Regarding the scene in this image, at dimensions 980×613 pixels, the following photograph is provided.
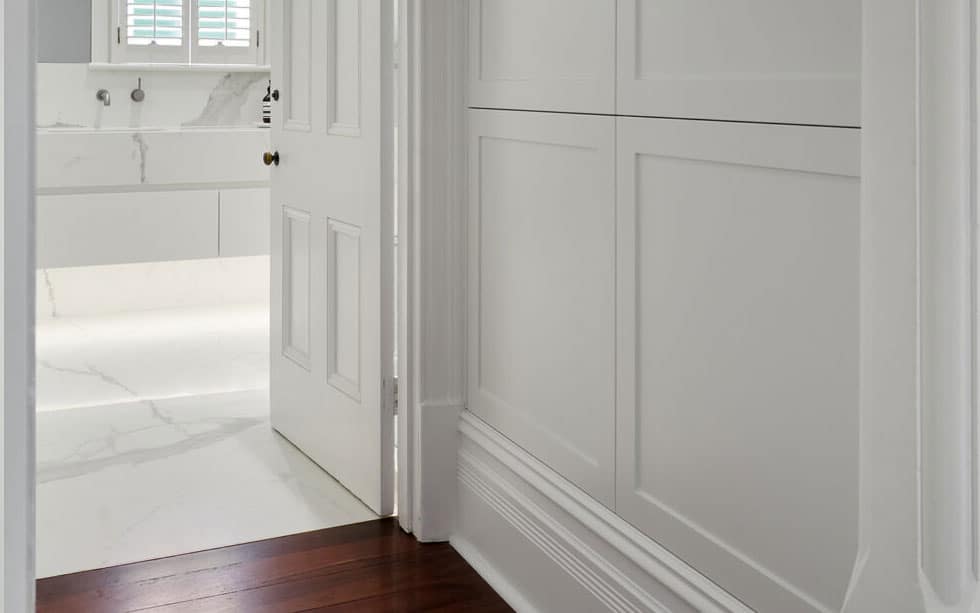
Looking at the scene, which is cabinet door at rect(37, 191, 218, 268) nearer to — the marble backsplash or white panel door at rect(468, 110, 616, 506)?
the marble backsplash

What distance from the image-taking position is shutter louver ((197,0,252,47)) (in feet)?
17.0

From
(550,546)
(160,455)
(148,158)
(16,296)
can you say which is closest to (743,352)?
(550,546)

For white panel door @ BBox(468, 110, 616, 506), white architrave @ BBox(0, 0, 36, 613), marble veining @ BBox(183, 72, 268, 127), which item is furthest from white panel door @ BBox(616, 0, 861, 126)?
marble veining @ BBox(183, 72, 268, 127)

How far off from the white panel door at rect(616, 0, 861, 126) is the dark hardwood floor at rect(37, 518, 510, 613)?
110 cm

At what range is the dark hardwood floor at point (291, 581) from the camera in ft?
7.09

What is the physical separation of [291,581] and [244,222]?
285 centimetres

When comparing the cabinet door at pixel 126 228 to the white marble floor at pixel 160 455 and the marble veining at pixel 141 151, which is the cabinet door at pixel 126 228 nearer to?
the marble veining at pixel 141 151

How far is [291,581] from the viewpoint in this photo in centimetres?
227

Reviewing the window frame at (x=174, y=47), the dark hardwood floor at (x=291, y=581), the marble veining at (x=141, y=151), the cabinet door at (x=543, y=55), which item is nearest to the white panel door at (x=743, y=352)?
the cabinet door at (x=543, y=55)

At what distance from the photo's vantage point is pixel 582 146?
6.21ft

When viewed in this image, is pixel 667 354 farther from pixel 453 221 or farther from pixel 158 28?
pixel 158 28

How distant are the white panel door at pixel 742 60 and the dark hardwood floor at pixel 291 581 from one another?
3.61ft

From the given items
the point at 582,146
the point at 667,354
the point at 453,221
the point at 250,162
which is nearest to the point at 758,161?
the point at 667,354

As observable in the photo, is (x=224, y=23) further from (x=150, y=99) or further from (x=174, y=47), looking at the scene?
(x=150, y=99)
